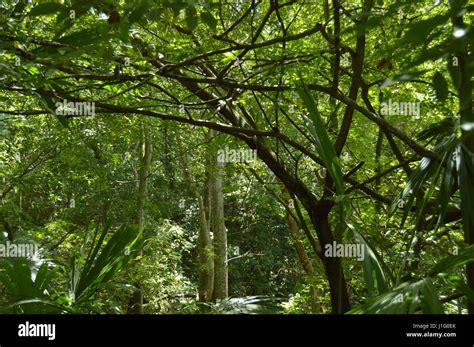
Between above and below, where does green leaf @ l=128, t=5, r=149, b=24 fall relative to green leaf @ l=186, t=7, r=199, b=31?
below

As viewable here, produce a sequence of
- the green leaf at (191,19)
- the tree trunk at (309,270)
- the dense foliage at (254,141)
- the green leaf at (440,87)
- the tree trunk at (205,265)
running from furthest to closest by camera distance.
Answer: the tree trunk at (205,265) < the tree trunk at (309,270) < the green leaf at (191,19) < the dense foliage at (254,141) < the green leaf at (440,87)

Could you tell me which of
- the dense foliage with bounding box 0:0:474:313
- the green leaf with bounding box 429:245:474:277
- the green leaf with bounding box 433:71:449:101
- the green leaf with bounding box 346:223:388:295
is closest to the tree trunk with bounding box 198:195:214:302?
the dense foliage with bounding box 0:0:474:313

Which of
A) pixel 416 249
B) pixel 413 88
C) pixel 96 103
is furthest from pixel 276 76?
pixel 413 88

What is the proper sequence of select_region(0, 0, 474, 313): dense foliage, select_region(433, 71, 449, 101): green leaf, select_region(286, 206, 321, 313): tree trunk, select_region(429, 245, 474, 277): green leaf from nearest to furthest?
select_region(433, 71, 449, 101): green leaf, select_region(429, 245, 474, 277): green leaf, select_region(0, 0, 474, 313): dense foliage, select_region(286, 206, 321, 313): tree trunk

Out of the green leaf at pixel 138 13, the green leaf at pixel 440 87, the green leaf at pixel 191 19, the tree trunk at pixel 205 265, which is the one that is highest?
the green leaf at pixel 191 19

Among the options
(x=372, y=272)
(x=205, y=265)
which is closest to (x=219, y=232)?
(x=205, y=265)

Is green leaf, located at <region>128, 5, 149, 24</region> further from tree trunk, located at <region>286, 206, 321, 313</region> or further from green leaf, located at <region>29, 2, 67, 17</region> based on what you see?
tree trunk, located at <region>286, 206, 321, 313</region>

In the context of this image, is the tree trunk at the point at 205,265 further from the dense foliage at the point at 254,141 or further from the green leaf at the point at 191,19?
the green leaf at the point at 191,19

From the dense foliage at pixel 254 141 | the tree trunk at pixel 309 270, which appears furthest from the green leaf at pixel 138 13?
the tree trunk at pixel 309 270

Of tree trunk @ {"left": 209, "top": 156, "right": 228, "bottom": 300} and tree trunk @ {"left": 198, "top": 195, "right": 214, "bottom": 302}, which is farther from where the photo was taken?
tree trunk @ {"left": 198, "top": 195, "right": 214, "bottom": 302}

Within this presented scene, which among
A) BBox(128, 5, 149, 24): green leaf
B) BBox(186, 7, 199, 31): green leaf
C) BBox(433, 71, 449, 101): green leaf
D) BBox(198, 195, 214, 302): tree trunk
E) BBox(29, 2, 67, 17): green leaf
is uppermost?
BBox(186, 7, 199, 31): green leaf

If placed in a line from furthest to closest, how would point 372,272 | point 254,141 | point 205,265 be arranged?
point 205,265 < point 254,141 < point 372,272

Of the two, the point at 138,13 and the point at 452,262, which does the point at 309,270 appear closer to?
the point at 452,262
